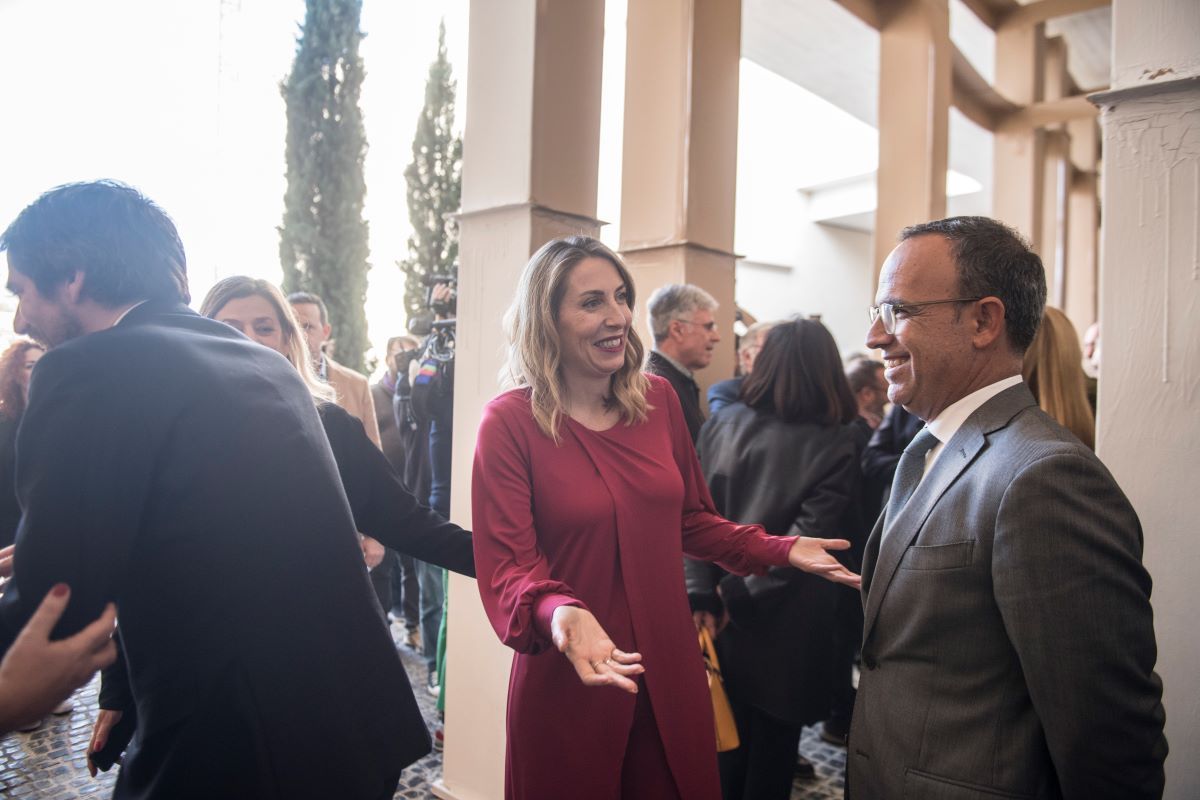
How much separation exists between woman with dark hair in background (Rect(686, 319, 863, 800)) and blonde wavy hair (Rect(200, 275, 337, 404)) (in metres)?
1.53

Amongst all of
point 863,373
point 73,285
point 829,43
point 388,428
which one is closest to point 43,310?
point 73,285

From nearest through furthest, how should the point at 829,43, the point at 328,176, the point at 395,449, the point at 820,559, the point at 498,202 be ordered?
the point at 820,559 → the point at 498,202 → the point at 395,449 → the point at 829,43 → the point at 328,176

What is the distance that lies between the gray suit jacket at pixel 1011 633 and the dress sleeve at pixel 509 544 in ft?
2.14

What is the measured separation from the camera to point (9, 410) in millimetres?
3863

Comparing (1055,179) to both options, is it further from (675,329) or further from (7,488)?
(7,488)

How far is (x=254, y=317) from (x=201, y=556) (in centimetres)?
141

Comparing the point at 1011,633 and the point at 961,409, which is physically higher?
the point at 961,409

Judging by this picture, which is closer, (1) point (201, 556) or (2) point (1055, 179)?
(1) point (201, 556)

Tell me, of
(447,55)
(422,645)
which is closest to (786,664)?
(422,645)

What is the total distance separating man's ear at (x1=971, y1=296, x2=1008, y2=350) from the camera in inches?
55.9

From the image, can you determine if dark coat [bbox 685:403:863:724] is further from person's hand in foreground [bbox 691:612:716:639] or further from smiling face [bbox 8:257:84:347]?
smiling face [bbox 8:257:84:347]

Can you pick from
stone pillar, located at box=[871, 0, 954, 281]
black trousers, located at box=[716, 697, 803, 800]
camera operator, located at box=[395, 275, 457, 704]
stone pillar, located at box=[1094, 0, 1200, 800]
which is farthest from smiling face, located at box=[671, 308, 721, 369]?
stone pillar, located at box=[871, 0, 954, 281]

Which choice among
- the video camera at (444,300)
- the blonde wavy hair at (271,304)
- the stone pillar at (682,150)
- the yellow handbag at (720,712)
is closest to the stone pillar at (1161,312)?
the yellow handbag at (720,712)

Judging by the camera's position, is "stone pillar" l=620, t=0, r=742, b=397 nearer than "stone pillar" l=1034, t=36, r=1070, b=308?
Yes
